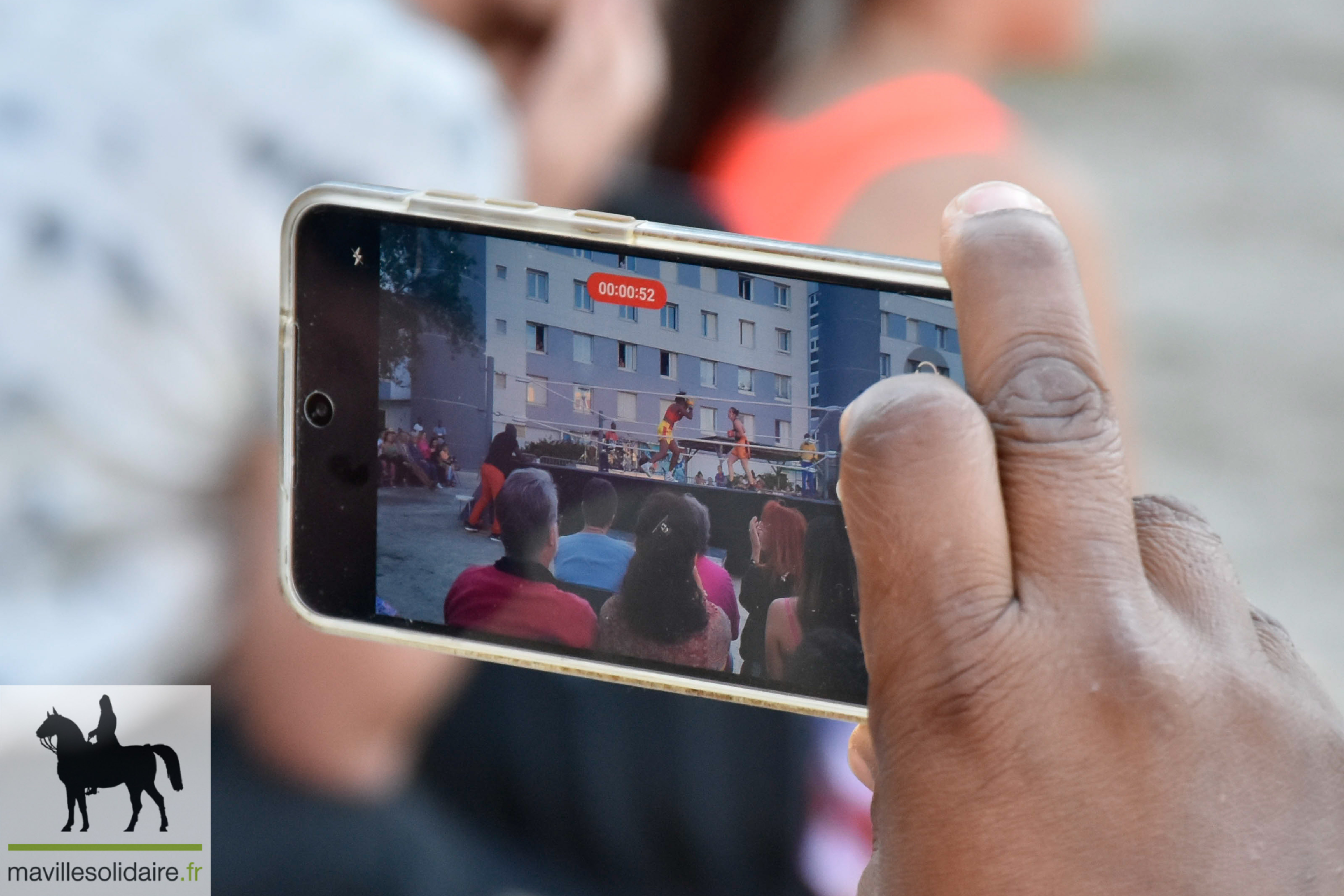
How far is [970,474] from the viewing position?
28cm

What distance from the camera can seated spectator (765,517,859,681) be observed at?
0.44 meters

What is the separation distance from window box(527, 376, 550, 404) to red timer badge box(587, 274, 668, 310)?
5 centimetres

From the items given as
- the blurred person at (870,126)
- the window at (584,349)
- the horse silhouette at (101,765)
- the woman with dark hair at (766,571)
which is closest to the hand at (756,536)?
the woman with dark hair at (766,571)

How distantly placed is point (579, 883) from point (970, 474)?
0.56 meters

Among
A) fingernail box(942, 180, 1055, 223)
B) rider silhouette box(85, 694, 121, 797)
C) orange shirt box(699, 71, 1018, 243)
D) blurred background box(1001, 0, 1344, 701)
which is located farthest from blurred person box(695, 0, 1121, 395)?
rider silhouette box(85, 694, 121, 797)

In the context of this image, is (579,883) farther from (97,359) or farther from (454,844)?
(97,359)

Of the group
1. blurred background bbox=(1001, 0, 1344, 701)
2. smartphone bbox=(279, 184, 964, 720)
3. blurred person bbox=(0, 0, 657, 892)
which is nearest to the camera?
smartphone bbox=(279, 184, 964, 720)

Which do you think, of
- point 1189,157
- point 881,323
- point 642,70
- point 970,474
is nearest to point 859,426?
point 970,474

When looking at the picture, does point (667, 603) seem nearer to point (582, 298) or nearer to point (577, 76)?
point (582, 298)

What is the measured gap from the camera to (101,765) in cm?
67

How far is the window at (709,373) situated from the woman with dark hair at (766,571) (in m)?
0.06

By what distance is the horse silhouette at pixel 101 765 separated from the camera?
2.17 ft

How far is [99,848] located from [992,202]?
675 millimetres

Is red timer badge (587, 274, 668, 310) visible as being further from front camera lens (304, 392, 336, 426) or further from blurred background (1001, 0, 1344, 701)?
blurred background (1001, 0, 1344, 701)
